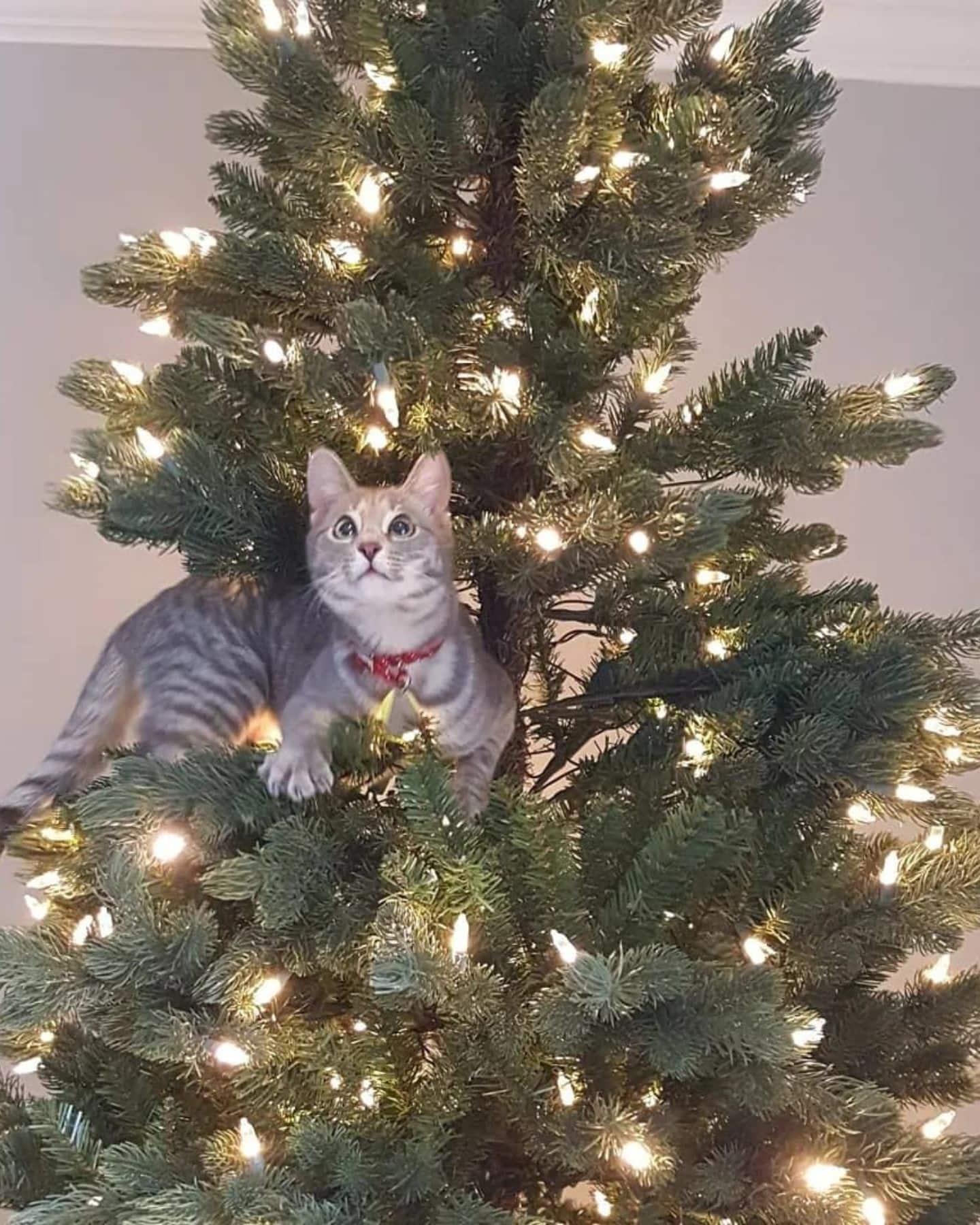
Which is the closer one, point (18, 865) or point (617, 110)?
point (617, 110)

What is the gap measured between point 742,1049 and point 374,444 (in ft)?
1.61

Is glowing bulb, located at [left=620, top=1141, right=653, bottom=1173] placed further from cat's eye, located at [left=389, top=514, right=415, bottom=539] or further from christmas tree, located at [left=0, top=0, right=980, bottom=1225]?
cat's eye, located at [left=389, top=514, right=415, bottom=539]

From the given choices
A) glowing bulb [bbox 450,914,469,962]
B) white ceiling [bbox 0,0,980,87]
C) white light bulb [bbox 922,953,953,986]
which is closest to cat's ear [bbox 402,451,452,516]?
glowing bulb [bbox 450,914,469,962]

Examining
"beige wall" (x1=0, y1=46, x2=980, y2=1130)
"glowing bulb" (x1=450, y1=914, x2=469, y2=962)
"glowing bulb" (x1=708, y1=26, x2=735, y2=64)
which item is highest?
"beige wall" (x1=0, y1=46, x2=980, y2=1130)

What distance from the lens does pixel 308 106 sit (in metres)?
0.88

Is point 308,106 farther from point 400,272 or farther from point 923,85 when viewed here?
point 923,85

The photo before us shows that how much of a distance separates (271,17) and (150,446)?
1.18 ft

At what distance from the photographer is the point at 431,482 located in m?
0.85

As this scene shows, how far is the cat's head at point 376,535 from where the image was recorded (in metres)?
0.85

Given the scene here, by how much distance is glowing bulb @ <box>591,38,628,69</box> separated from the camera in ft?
2.80

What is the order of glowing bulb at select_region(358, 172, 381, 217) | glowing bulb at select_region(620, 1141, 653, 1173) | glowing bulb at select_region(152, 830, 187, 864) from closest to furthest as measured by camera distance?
glowing bulb at select_region(620, 1141, 653, 1173) → glowing bulb at select_region(152, 830, 187, 864) → glowing bulb at select_region(358, 172, 381, 217)

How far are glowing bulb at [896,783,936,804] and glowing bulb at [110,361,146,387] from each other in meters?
0.67

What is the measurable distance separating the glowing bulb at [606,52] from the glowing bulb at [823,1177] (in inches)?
30.4

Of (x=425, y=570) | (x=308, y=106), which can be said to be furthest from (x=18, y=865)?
(x=308, y=106)
